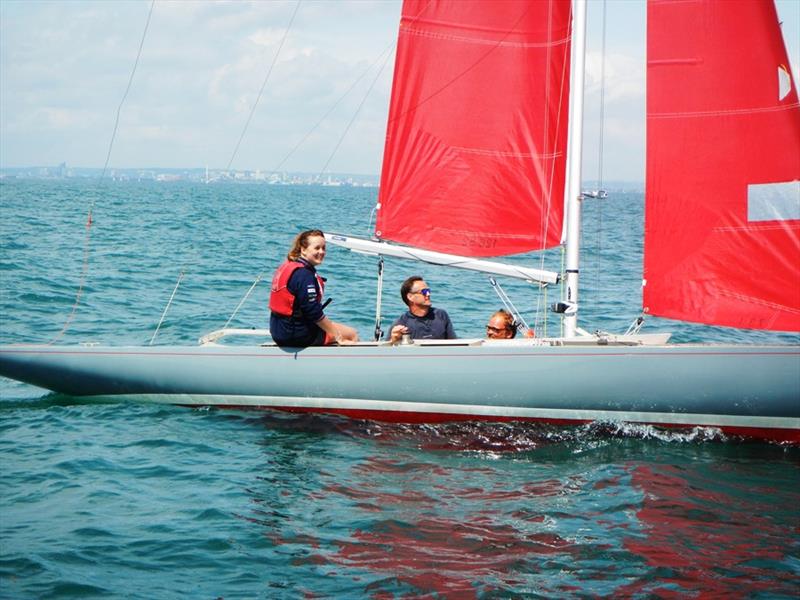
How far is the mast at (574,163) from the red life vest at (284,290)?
2402 mm

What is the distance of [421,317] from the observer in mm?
9539

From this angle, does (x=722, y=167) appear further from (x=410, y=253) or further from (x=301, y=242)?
(x=301, y=242)

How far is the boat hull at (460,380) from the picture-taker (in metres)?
8.15

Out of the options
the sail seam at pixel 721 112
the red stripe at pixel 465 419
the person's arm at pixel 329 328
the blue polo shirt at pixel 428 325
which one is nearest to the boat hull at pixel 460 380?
the red stripe at pixel 465 419

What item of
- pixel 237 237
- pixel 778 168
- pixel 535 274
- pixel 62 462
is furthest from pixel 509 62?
pixel 237 237

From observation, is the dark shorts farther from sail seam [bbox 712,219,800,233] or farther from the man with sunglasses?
sail seam [bbox 712,219,800,233]

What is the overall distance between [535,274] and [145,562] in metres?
4.80

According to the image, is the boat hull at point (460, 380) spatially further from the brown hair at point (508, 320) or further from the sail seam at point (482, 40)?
the sail seam at point (482, 40)

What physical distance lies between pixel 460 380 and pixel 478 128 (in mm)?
2780

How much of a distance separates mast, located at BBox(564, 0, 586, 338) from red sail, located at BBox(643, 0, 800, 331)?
2.23 feet

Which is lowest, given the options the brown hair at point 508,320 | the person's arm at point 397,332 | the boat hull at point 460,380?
the boat hull at point 460,380

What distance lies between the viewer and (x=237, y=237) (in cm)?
3128

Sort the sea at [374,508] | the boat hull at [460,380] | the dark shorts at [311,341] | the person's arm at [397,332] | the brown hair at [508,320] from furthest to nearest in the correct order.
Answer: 1. the brown hair at [508,320]
2. the dark shorts at [311,341]
3. the person's arm at [397,332]
4. the boat hull at [460,380]
5. the sea at [374,508]

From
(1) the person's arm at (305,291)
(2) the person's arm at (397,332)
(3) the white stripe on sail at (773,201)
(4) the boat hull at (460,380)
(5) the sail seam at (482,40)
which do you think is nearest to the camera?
(4) the boat hull at (460,380)
